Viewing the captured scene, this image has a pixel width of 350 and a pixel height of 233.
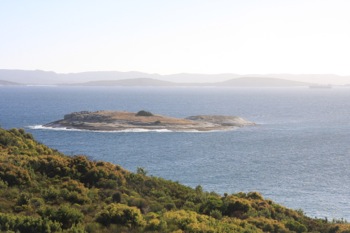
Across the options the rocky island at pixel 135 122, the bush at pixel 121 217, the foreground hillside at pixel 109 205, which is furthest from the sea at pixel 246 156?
the bush at pixel 121 217

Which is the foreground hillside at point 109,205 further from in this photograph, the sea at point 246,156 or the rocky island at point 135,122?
the rocky island at point 135,122

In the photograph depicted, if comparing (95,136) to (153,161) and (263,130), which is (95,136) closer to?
(153,161)

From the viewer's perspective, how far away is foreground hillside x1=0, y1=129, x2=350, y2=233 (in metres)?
20.9

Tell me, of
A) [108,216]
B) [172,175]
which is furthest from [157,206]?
[172,175]

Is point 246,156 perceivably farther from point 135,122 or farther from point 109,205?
point 109,205

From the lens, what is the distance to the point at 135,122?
470ft

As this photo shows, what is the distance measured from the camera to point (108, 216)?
21562 millimetres

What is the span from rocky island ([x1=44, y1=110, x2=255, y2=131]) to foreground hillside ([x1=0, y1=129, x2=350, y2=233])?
9970cm

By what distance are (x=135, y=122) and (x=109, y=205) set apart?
4744 inches

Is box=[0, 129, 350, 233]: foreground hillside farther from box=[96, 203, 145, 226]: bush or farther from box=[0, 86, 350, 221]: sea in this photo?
box=[0, 86, 350, 221]: sea

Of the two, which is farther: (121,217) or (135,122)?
(135,122)

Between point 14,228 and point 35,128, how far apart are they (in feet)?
380

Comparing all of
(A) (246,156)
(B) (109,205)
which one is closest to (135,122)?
(A) (246,156)

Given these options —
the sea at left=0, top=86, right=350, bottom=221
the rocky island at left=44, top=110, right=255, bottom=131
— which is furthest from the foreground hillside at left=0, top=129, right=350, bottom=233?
the rocky island at left=44, top=110, right=255, bottom=131
